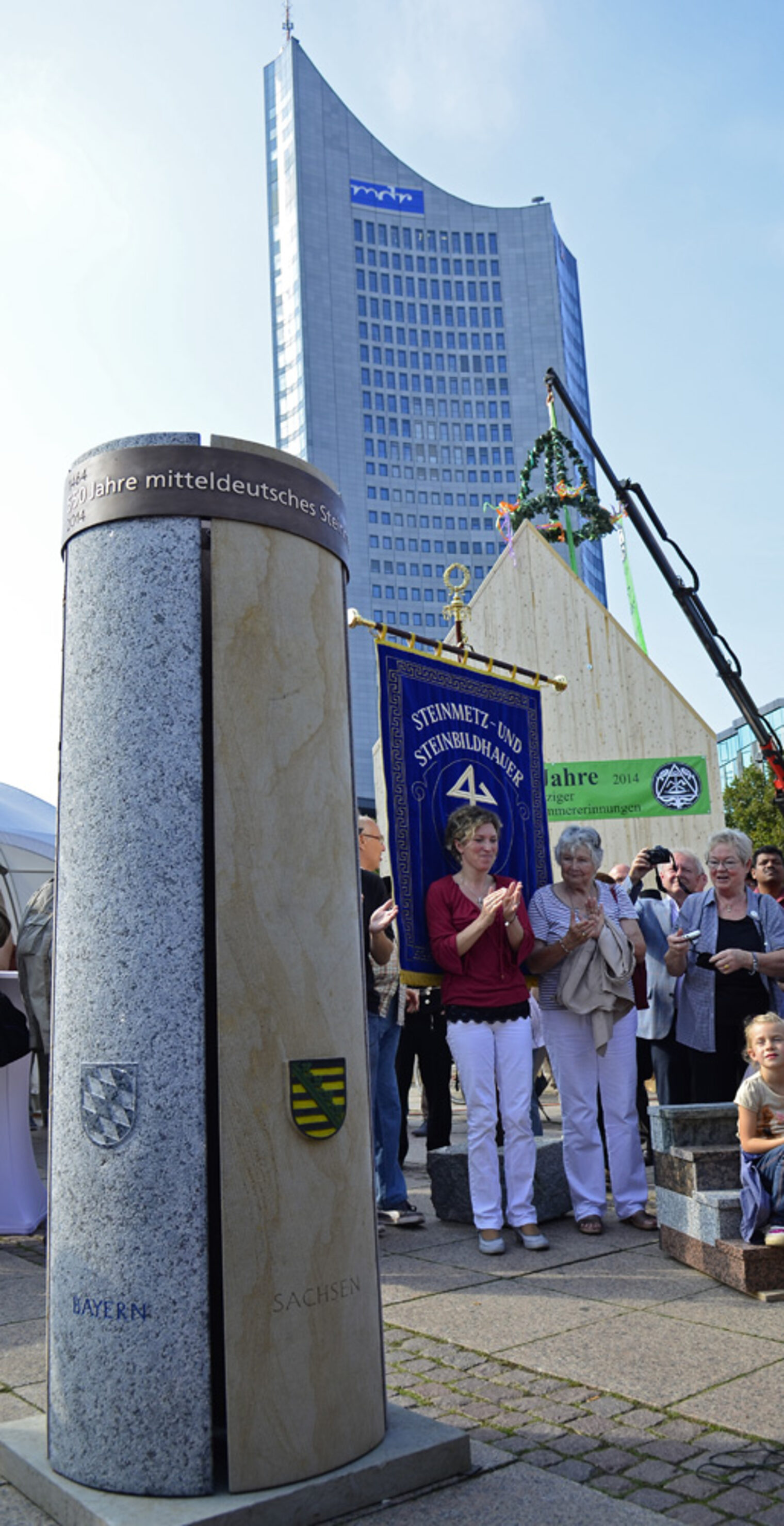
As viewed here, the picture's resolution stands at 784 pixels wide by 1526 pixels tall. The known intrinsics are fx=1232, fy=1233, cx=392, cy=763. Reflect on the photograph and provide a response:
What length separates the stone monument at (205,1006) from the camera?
2768 millimetres

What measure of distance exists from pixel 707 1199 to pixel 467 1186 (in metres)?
1.58

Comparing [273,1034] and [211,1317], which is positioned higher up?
[273,1034]

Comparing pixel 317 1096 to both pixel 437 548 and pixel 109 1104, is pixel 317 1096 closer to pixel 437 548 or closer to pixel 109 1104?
pixel 109 1104

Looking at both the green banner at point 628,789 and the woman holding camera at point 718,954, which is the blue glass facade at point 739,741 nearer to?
the green banner at point 628,789

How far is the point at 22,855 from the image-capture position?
564 inches

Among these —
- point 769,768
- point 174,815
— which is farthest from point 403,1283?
point 769,768

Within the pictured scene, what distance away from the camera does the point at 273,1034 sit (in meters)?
2.91

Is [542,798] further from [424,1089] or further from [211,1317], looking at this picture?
[211,1317]

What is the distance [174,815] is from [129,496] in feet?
2.74

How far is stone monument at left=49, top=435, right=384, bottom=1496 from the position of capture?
277cm

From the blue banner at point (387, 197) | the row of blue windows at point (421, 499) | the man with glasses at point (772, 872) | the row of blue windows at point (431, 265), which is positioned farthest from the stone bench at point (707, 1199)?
the blue banner at point (387, 197)

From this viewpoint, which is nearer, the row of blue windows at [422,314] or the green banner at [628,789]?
the green banner at [628,789]

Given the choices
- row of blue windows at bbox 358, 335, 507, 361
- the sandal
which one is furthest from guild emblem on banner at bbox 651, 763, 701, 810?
row of blue windows at bbox 358, 335, 507, 361

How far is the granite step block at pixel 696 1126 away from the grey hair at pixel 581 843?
1348 mm
